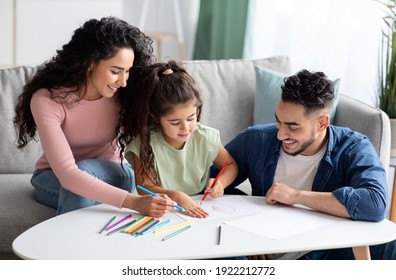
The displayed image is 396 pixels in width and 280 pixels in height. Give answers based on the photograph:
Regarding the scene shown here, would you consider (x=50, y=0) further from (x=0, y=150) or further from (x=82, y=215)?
(x=82, y=215)

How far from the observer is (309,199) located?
2.01 metres

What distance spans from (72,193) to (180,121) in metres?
0.39

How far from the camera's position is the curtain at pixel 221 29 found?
4504 mm

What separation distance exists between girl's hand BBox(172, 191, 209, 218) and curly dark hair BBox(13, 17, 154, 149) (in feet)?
1.34

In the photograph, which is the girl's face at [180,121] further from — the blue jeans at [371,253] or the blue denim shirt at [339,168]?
the blue jeans at [371,253]

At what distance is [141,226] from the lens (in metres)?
1.84

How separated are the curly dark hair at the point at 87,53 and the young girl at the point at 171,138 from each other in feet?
0.28

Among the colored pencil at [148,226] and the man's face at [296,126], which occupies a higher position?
the man's face at [296,126]

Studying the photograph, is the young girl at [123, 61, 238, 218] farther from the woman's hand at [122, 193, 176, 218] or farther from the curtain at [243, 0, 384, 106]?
the curtain at [243, 0, 384, 106]

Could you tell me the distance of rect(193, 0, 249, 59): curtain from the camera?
450 cm

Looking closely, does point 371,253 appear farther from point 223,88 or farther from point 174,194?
point 223,88

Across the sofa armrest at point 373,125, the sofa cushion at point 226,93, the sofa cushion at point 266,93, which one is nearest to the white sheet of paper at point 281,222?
the sofa armrest at point 373,125
